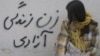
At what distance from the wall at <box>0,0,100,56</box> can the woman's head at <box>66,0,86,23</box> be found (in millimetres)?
285

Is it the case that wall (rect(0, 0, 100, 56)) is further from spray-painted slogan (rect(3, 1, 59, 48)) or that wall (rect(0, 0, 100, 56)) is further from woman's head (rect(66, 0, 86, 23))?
woman's head (rect(66, 0, 86, 23))

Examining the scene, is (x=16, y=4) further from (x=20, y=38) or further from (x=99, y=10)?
(x=99, y=10)

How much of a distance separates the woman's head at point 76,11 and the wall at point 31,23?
285 mm

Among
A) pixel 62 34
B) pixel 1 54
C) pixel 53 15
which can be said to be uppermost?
pixel 53 15

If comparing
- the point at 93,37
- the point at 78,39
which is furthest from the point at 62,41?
the point at 93,37

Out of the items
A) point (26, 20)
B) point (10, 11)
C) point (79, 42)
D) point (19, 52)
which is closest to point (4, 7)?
point (10, 11)

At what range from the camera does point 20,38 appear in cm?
239

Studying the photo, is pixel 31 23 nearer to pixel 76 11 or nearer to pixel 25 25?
pixel 25 25

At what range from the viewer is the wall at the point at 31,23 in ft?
7.66

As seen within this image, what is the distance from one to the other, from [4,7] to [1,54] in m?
0.39

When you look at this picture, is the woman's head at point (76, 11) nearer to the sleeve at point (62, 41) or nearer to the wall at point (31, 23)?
the sleeve at point (62, 41)

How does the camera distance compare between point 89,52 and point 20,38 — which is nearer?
point 89,52

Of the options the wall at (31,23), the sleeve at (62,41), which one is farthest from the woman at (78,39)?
the wall at (31,23)

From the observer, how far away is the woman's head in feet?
6.73
